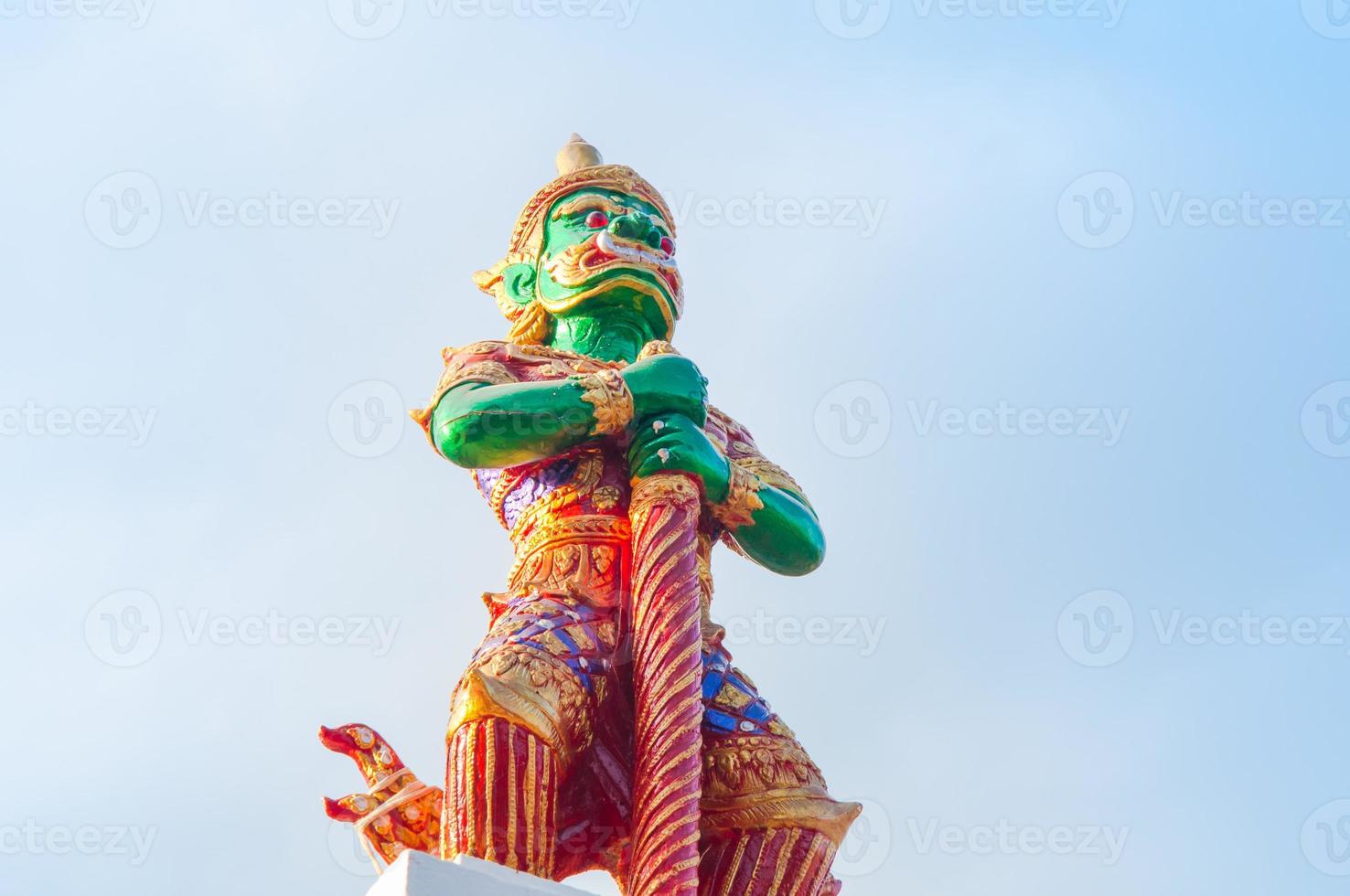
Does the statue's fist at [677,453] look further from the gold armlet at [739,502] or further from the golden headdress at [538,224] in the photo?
the golden headdress at [538,224]

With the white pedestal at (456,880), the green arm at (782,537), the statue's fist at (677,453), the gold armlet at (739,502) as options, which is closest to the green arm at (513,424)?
the statue's fist at (677,453)

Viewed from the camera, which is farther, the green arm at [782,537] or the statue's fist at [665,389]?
the green arm at [782,537]

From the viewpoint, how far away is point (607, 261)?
7406 millimetres

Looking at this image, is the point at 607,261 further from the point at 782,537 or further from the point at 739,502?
the point at 782,537

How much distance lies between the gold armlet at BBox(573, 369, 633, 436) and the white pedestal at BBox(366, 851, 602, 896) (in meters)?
1.87

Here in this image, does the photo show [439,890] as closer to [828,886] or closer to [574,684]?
[574,684]

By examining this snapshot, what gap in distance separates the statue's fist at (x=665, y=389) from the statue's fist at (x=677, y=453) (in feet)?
0.11

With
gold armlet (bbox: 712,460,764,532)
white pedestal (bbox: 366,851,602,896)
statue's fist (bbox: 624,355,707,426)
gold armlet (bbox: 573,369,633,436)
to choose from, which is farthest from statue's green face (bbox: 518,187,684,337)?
white pedestal (bbox: 366,851,602,896)

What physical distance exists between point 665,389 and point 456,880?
224 centimetres

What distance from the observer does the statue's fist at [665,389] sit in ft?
21.9

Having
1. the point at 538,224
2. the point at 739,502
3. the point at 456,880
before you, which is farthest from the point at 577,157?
the point at 456,880

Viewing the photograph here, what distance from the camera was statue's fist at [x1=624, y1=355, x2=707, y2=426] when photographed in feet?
21.9

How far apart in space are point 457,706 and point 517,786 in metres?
0.37

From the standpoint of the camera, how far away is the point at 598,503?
6.72m
